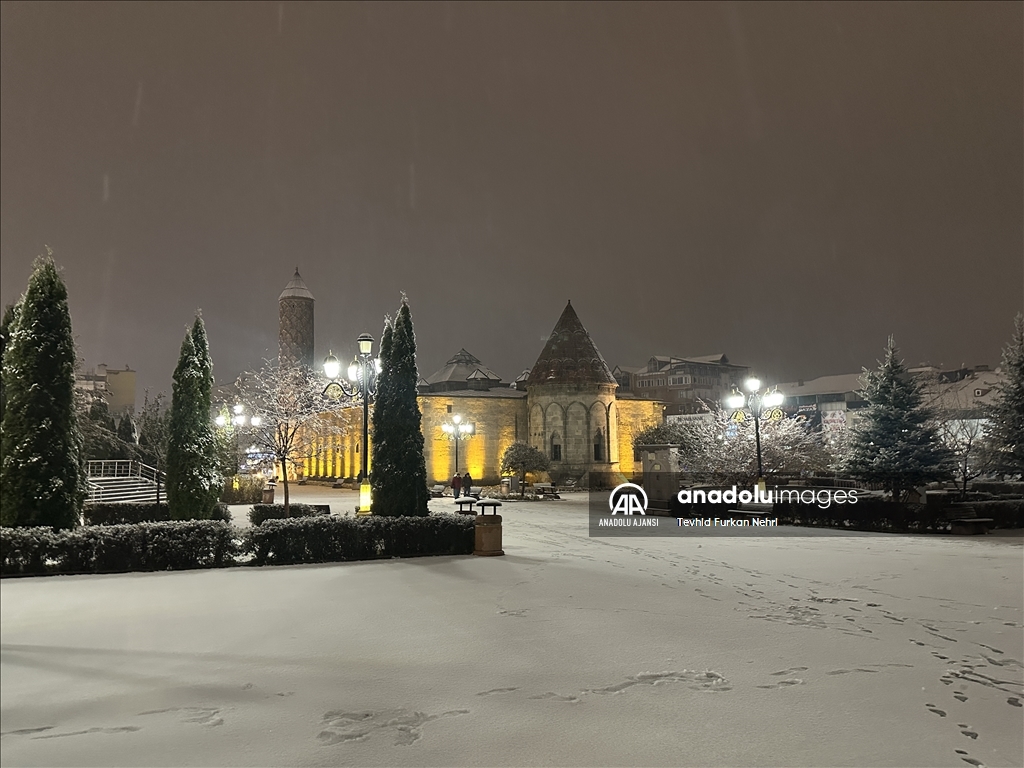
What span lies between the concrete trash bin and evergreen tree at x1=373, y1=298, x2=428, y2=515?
135 centimetres

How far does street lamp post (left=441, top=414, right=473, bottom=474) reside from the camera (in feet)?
101

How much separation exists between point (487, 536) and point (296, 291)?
48760 millimetres

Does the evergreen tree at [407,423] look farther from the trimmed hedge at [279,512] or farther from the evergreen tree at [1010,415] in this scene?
the evergreen tree at [1010,415]

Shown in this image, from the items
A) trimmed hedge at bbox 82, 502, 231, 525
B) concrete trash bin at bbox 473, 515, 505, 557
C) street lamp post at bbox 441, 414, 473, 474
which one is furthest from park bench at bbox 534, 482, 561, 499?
concrete trash bin at bbox 473, 515, 505, 557

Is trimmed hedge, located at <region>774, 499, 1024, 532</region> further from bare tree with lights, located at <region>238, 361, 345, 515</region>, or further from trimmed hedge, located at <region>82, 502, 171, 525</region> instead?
trimmed hedge, located at <region>82, 502, 171, 525</region>

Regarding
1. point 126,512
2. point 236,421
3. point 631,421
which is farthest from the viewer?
point 631,421

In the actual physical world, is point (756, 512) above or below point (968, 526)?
above

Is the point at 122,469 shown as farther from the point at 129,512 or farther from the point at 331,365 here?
the point at 331,365

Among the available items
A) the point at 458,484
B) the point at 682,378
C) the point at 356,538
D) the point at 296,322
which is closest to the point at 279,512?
the point at 356,538

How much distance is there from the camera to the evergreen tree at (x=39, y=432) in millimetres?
4727

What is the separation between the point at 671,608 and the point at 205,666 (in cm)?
480

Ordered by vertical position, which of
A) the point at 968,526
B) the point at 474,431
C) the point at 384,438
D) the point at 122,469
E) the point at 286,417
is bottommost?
the point at 968,526

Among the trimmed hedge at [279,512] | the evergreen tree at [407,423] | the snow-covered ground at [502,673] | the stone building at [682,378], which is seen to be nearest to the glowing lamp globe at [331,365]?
the evergreen tree at [407,423]

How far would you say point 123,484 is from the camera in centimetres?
2564
